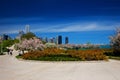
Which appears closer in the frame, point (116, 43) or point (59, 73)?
point (59, 73)

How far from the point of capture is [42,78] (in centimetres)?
1722

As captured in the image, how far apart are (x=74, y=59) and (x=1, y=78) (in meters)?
19.8

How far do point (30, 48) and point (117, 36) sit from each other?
76.6 ft

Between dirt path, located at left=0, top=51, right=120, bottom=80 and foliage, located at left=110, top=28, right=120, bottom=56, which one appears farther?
foliage, located at left=110, top=28, right=120, bottom=56

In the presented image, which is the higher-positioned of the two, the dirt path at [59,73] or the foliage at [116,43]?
the foliage at [116,43]

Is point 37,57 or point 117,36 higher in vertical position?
point 117,36

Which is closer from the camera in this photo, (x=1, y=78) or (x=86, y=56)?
(x=1, y=78)

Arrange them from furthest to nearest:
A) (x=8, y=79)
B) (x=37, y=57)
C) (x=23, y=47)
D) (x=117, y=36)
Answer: (x=23, y=47)
(x=117, y=36)
(x=37, y=57)
(x=8, y=79)

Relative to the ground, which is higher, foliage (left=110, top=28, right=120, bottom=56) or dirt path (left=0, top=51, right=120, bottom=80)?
foliage (left=110, top=28, right=120, bottom=56)

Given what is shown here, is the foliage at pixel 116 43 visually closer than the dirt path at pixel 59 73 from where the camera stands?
No

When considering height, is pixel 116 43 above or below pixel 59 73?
above

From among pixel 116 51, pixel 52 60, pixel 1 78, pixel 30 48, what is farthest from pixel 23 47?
pixel 1 78

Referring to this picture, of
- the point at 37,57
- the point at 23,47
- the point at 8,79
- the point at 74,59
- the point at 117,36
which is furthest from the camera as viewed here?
the point at 23,47

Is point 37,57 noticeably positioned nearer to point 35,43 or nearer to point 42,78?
point 42,78
